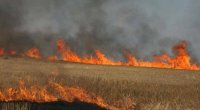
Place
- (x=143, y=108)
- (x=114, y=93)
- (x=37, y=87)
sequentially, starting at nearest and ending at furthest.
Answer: (x=143, y=108), (x=114, y=93), (x=37, y=87)

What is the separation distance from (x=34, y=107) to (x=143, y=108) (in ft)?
20.8

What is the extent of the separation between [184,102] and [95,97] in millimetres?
4692

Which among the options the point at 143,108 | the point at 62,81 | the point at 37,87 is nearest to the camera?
the point at 143,108

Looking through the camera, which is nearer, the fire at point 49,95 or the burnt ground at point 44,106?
the burnt ground at point 44,106

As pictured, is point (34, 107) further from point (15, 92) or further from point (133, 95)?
point (133, 95)

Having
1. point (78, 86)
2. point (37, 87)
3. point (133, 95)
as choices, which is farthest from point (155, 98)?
point (37, 87)

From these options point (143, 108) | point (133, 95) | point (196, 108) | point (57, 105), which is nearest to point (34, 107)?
point (57, 105)

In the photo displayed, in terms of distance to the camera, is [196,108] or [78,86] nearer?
[196,108]

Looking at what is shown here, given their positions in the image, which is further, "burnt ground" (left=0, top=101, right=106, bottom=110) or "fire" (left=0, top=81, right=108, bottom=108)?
"fire" (left=0, top=81, right=108, bottom=108)

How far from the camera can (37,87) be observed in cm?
2912

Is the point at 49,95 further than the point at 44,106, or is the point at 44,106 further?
the point at 49,95

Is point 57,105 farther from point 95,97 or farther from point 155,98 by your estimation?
point 155,98

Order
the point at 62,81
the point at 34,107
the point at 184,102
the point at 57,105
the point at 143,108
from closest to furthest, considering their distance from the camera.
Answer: the point at 34,107, the point at 57,105, the point at 143,108, the point at 184,102, the point at 62,81

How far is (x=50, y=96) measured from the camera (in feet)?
82.5
